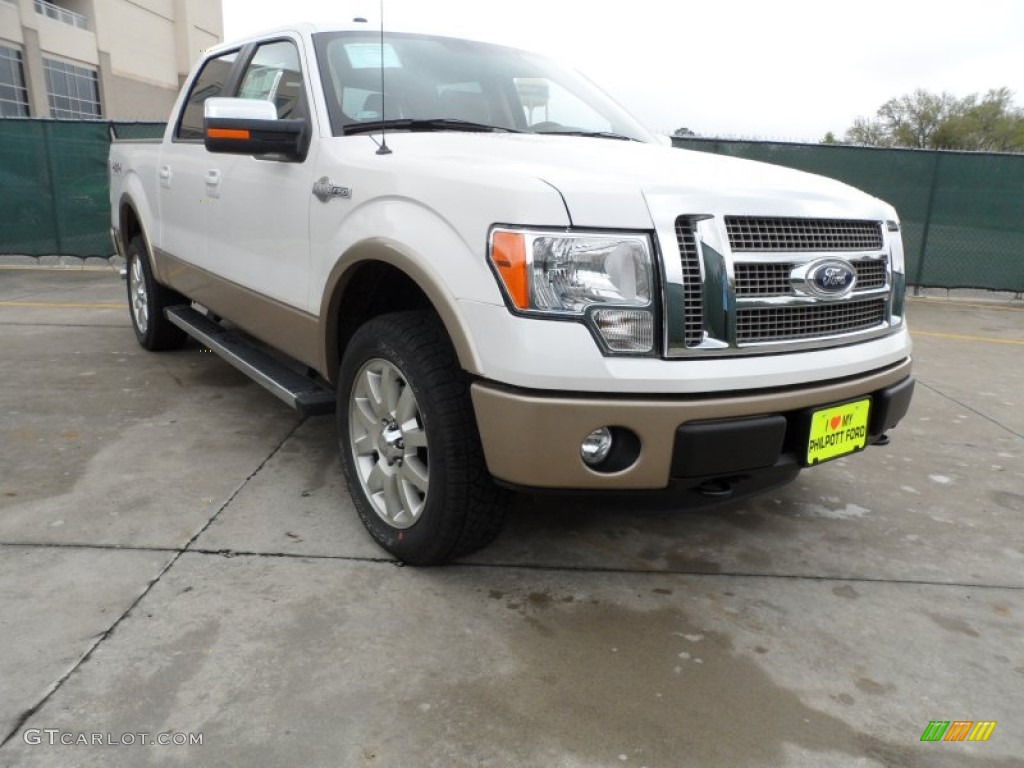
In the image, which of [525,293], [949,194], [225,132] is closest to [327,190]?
[225,132]

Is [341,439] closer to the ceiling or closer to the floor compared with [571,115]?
closer to the floor

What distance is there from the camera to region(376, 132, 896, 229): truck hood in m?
2.21

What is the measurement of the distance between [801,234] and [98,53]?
42.0m

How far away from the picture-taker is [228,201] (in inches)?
150

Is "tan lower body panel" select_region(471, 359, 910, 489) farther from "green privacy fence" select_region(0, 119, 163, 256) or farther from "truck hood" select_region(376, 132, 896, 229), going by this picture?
"green privacy fence" select_region(0, 119, 163, 256)

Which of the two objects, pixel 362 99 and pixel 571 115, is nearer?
pixel 362 99

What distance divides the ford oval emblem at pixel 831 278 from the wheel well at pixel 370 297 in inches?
50.9

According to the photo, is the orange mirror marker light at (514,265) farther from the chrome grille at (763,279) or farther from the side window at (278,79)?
the side window at (278,79)

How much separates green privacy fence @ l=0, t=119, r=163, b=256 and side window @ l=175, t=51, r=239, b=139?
6.32 meters

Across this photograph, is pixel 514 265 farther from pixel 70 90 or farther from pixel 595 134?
pixel 70 90

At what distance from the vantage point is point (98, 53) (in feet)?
120

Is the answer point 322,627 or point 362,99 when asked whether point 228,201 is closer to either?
point 362,99

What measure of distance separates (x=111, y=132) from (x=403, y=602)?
977 centimetres

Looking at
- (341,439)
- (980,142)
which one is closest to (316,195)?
(341,439)
